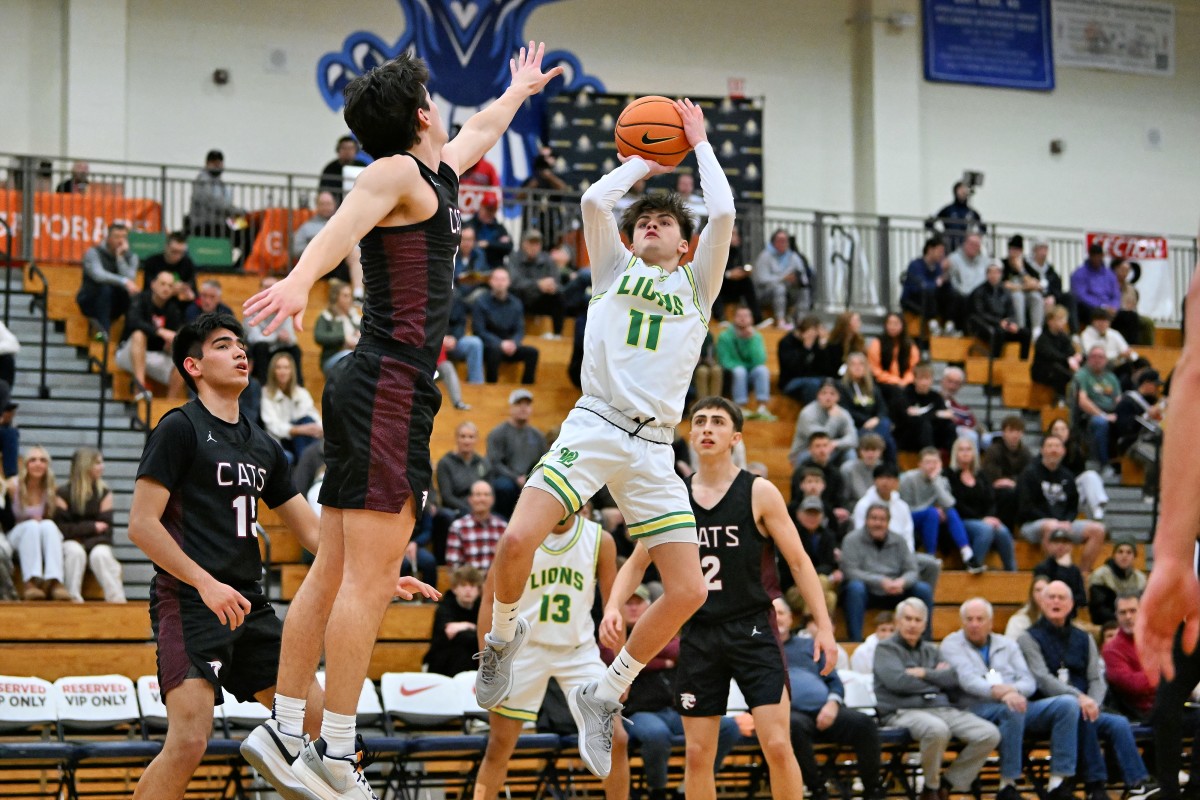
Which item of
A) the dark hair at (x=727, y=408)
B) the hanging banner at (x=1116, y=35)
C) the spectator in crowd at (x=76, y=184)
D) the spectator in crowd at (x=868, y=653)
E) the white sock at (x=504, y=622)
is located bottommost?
the spectator in crowd at (x=868, y=653)

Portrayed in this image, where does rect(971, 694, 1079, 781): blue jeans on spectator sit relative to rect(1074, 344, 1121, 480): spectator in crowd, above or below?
below

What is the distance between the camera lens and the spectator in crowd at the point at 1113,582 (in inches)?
536

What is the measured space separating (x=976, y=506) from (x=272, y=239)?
26.4 ft

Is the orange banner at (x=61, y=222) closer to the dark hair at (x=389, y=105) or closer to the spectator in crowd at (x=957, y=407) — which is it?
the spectator in crowd at (x=957, y=407)

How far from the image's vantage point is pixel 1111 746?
11266 mm

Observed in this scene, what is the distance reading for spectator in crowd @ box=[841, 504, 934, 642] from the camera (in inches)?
504

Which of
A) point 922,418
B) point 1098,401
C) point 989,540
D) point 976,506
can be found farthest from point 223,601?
point 1098,401

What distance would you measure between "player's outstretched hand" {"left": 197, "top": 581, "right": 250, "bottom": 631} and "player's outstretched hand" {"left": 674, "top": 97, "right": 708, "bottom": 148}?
8.59 feet

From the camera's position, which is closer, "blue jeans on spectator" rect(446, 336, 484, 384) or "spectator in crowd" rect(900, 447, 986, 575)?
"spectator in crowd" rect(900, 447, 986, 575)

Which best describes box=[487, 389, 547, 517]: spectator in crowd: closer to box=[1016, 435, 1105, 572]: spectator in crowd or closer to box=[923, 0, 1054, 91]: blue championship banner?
box=[1016, 435, 1105, 572]: spectator in crowd

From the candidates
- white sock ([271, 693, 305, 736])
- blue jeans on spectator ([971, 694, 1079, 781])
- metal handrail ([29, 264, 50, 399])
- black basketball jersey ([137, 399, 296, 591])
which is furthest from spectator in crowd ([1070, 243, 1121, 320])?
white sock ([271, 693, 305, 736])

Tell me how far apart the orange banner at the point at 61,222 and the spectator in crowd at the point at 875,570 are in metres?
8.34

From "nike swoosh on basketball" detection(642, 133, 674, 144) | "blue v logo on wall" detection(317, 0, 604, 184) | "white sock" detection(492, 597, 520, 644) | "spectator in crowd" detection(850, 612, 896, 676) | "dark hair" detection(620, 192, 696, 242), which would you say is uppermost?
"blue v logo on wall" detection(317, 0, 604, 184)

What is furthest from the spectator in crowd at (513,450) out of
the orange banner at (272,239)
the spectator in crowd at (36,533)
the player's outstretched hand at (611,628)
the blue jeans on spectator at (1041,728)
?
the player's outstretched hand at (611,628)
